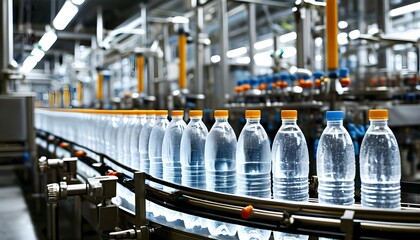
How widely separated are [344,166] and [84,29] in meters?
8.87

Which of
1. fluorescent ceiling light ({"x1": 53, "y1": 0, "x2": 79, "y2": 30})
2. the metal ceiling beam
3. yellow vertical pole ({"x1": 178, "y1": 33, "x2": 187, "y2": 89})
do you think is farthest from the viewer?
the metal ceiling beam

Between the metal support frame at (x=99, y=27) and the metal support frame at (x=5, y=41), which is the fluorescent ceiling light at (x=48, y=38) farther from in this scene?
the metal support frame at (x=5, y=41)

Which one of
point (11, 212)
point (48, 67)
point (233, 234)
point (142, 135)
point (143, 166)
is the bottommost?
point (11, 212)

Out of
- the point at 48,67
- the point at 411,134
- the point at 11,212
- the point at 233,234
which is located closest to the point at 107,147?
the point at 233,234

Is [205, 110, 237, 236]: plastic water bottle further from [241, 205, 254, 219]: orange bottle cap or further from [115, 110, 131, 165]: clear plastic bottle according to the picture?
[115, 110, 131, 165]: clear plastic bottle

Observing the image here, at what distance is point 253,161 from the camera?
109cm

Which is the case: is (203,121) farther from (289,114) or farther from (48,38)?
(48,38)

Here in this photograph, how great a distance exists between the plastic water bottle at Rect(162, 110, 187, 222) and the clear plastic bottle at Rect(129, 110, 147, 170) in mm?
218

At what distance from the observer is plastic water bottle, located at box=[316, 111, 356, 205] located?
0.95 m

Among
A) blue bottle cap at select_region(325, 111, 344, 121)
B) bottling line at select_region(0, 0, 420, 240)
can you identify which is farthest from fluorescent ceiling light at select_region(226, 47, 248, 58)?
blue bottle cap at select_region(325, 111, 344, 121)

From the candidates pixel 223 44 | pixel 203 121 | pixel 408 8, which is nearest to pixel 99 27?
pixel 223 44

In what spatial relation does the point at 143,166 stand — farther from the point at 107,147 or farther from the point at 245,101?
the point at 245,101

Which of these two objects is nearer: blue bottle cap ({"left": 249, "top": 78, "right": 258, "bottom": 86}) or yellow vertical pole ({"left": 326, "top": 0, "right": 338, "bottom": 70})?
yellow vertical pole ({"left": 326, "top": 0, "right": 338, "bottom": 70})

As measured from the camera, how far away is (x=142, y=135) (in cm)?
140
